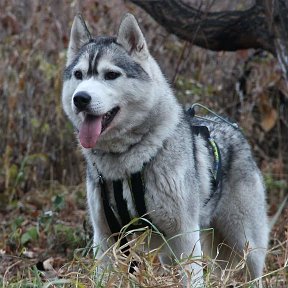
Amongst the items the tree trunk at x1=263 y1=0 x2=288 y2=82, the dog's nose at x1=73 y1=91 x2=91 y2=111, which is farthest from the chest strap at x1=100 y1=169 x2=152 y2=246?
the tree trunk at x1=263 y1=0 x2=288 y2=82

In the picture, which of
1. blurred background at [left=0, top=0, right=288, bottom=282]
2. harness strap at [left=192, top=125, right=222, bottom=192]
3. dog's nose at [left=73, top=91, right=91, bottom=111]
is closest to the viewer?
dog's nose at [left=73, top=91, right=91, bottom=111]

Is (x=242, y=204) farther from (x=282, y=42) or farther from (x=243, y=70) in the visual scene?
(x=243, y=70)

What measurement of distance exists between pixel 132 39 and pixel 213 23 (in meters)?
2.05

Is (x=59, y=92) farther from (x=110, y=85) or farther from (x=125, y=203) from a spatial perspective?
(x=125, y=203)

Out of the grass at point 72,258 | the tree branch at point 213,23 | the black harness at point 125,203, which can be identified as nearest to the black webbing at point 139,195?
the black harness at point 125,203

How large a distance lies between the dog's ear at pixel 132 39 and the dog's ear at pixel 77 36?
26cm

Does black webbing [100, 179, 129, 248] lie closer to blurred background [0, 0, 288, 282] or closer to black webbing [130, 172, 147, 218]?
black webbing [130, 172, 147, 218]

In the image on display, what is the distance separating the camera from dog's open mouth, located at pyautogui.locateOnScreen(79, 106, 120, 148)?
418 centimetres

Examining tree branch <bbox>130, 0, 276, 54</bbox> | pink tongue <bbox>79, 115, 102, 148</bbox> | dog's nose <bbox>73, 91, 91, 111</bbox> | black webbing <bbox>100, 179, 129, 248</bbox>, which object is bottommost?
black webbing <bbox>100, 179, 129, 248</bbox>

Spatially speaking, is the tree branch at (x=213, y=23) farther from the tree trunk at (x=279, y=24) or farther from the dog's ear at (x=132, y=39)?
the dog's ear at (x=132, y=39)

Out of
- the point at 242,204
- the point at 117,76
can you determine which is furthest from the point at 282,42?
the point at 117,76

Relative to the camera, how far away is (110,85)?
4234 millimetres

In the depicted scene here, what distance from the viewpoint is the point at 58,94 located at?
24.9 ft

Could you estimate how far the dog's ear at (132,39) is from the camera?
446 cm
